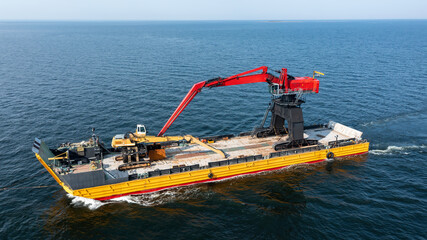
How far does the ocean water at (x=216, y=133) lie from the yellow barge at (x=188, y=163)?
4.29 ft

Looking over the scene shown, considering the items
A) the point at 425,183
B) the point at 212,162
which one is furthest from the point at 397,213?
the point at 212,162

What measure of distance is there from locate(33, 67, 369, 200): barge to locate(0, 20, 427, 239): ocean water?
60.3 inches

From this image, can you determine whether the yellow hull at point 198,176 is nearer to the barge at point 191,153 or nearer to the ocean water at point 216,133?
the barge at point 191,153

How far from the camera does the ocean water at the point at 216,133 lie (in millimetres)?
30125

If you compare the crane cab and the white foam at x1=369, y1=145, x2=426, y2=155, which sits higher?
the crane cab

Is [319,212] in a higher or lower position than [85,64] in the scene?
lower

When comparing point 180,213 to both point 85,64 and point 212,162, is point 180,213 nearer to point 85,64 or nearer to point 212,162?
point 212,162

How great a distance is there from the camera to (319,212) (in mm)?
32344

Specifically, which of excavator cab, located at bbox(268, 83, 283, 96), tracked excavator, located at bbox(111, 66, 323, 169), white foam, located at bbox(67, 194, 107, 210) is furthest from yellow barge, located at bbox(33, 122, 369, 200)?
excavator cab, located at bbox(268, 83, 283, 96)

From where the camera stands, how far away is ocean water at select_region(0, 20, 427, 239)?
30125 millimetres

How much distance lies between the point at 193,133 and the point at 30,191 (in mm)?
25926

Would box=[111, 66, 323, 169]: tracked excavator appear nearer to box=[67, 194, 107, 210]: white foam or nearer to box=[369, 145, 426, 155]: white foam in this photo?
box=[67, 194, 107, 210]: white foam

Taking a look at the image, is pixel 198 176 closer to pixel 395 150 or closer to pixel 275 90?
pixel 275 90

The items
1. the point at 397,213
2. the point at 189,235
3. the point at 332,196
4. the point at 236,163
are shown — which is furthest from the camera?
the point at 236,163
